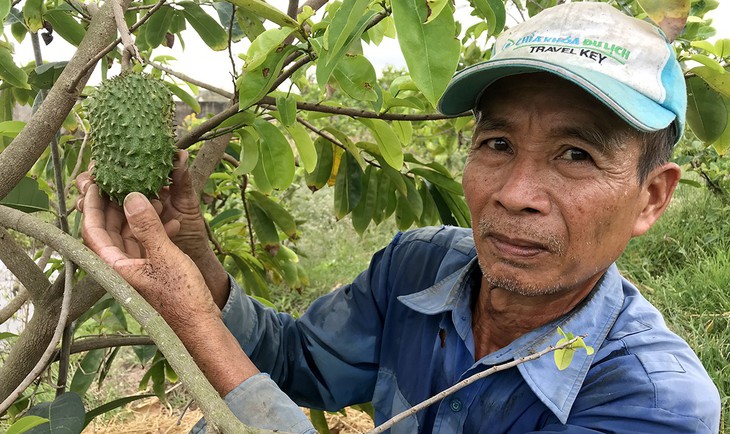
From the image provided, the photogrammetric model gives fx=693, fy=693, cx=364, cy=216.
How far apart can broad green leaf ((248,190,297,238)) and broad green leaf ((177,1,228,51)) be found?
62cm

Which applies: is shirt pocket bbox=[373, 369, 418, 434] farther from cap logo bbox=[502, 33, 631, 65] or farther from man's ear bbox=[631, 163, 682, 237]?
cap logo bbox=[502, 33, 631, 65]

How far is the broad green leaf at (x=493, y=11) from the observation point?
3.24 ft

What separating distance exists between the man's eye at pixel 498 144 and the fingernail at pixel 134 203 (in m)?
0.68

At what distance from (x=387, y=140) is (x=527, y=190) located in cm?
50

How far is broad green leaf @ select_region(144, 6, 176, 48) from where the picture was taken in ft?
6.16

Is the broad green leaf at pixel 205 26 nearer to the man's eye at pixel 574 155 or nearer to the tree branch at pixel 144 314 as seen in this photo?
the tree branch at pixel 144 314


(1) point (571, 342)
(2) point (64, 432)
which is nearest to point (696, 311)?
(1) point (571, 342)

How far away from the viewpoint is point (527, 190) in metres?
1.29

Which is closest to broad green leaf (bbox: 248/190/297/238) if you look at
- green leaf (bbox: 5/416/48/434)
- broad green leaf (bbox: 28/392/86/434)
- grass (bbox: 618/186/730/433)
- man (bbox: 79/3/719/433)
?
man (bbox: 79/3/719/433)

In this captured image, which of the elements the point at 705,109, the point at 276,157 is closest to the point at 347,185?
the point at 276,157

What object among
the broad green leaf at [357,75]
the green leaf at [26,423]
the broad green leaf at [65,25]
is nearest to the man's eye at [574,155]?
the broad green leaf at [357,75]

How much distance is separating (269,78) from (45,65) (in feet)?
2.43

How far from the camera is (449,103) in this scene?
1493 millimetres

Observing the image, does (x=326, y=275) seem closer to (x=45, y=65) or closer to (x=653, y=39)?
(x=45, y=65)
